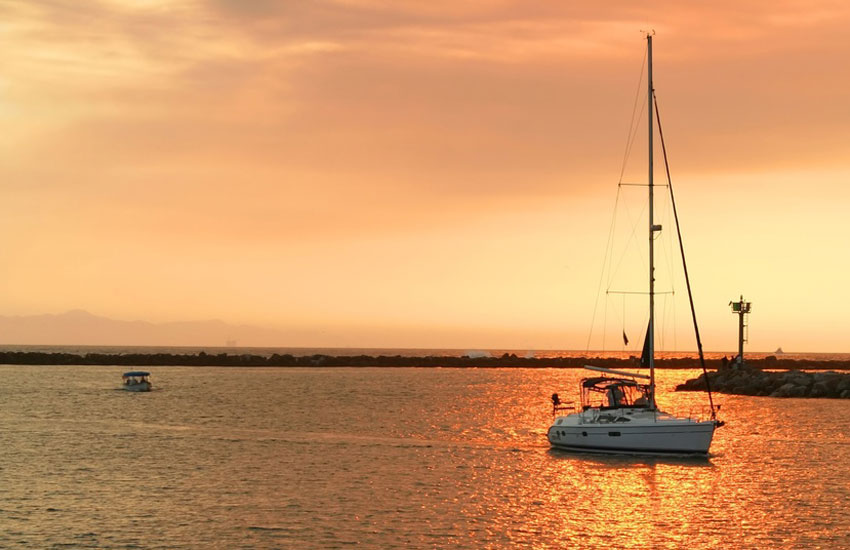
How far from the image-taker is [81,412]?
250ft

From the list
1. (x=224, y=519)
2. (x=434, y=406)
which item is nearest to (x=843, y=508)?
(x=224, y=519)

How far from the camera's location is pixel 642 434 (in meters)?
46.7

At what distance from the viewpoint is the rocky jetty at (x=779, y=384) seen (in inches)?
3976

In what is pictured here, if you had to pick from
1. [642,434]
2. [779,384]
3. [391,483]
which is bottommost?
[391,483]

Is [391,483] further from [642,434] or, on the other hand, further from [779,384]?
[779,384]

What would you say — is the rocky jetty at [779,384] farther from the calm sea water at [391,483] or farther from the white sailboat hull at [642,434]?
the white sailboat hull at [642,434]

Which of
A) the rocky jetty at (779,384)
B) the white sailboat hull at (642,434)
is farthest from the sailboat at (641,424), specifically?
the rocky jetty at (779,384)

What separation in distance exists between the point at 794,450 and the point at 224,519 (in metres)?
34.2

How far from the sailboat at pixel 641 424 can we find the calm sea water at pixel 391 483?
87cm

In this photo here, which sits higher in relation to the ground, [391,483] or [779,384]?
[779,384]

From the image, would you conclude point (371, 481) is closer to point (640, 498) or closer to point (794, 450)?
point (640, 498)

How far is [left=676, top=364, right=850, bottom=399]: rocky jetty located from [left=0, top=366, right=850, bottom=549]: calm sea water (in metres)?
23.9

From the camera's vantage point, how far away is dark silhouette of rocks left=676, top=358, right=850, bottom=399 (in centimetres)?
10100

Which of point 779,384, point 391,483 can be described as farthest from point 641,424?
point 779,384
